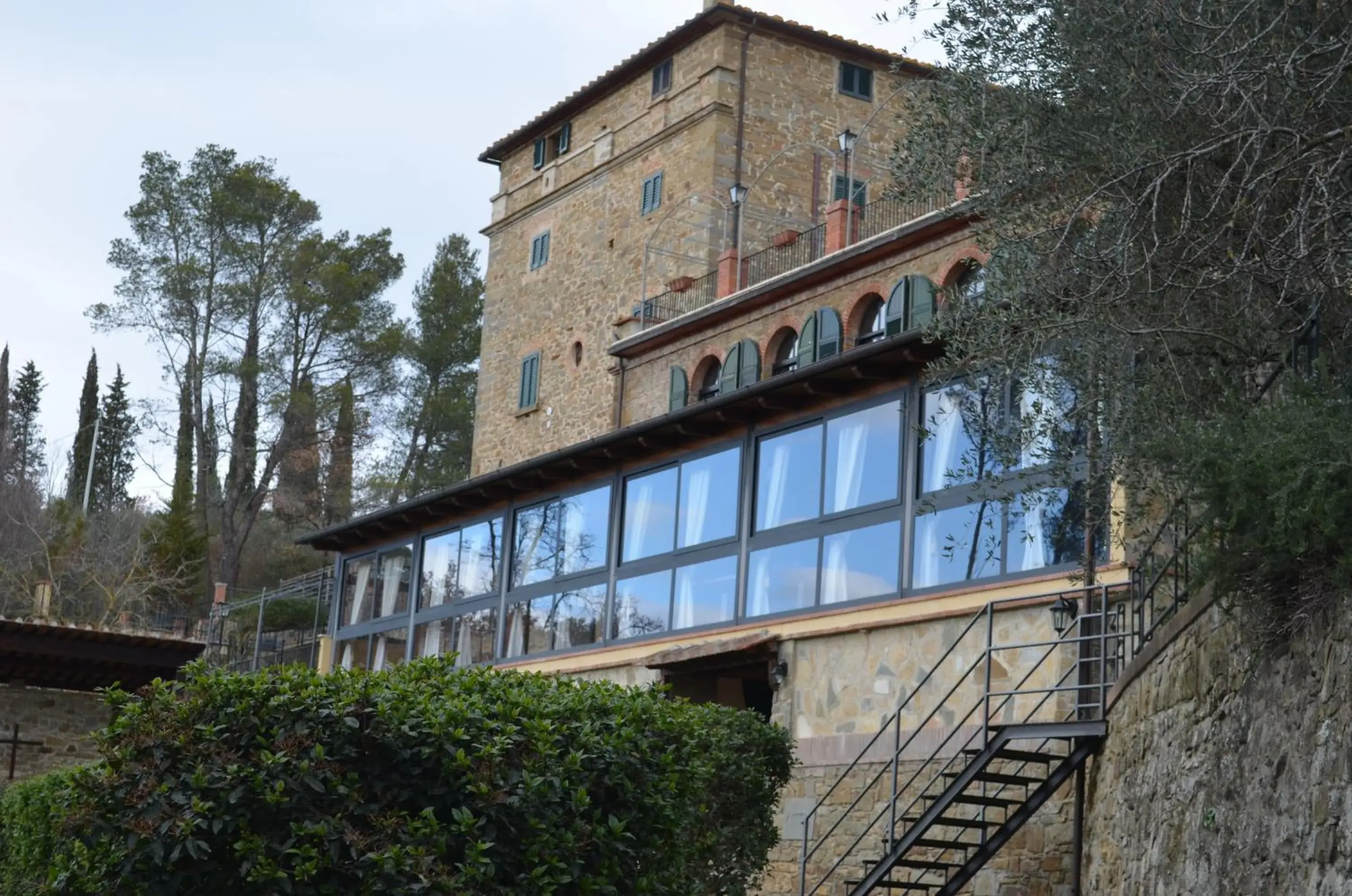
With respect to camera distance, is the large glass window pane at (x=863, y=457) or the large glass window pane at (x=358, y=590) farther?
the large glass window pane at (x=358, y=590)

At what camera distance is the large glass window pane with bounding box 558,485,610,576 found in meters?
19.4

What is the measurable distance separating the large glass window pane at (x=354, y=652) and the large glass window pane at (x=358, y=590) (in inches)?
10.5

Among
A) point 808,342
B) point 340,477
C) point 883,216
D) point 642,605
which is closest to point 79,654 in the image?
point 642,605

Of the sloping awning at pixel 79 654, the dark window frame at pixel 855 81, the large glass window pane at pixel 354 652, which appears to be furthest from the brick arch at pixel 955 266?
the sloping awning at pixel 79 654

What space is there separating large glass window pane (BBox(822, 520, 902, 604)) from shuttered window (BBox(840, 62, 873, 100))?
615 inches

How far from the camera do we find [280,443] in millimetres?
43938

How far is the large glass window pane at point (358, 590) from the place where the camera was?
2395cm

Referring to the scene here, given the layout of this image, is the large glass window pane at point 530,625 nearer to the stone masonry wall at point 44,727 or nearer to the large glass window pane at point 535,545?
the large glass window pane at point 535,545

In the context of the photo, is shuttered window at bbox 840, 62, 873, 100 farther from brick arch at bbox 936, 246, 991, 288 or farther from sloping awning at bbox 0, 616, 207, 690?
sloping awning at bbox 0, 616, 207, 690

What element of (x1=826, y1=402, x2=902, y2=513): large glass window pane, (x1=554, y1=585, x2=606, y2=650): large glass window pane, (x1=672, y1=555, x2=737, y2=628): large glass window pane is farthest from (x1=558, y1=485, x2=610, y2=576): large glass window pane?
(x1=826, y1=402, x2=902, y2=513): large glass window pane

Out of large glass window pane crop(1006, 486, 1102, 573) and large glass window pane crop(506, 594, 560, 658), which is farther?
large glass window pane crop(506, 594, 560, 658)

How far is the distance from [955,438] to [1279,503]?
294 inches

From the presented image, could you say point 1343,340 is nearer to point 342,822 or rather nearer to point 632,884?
point 632,884

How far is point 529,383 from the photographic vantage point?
104 feet
